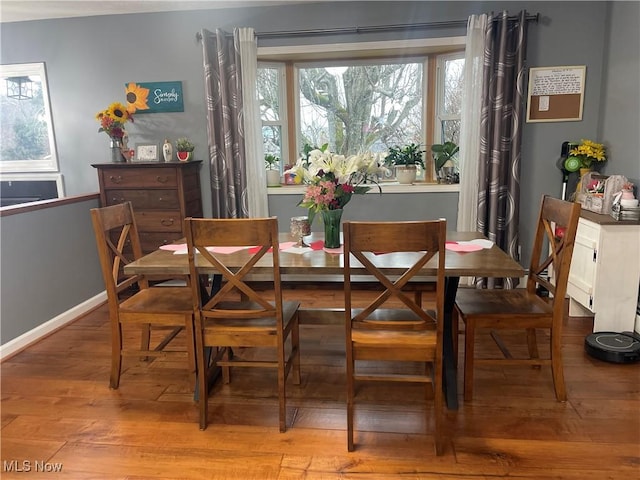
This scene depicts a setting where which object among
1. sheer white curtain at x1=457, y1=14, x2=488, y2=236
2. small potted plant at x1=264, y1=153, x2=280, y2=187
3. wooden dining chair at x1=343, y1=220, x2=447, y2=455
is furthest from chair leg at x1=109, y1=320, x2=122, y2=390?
sheer white curtain at x1=457, y1=14, x2=488, y2=236

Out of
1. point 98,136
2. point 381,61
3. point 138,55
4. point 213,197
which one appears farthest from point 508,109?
point 98,136

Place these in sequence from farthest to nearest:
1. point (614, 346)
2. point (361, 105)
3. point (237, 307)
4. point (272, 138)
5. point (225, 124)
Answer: point (272, 138) → point (361, 105) → point (225, 124) → point (614, 346) → point (237, 307)

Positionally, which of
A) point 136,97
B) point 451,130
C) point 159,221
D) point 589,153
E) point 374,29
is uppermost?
point 374,29

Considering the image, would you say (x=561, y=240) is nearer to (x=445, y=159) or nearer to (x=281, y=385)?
(x=281, y=385)

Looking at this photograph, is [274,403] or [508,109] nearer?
[274,403]

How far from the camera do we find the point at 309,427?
2.07 m

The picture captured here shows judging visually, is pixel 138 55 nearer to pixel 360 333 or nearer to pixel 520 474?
pixel 360 333

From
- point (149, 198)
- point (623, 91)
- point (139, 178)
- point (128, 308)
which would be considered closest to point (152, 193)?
point (149, 198)

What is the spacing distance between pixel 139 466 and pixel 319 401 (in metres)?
0.87

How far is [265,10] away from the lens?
3.79 metres

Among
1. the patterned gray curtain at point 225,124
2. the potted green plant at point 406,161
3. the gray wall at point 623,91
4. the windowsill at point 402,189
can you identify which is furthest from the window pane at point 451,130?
the patterned gray curtain at point 225,124

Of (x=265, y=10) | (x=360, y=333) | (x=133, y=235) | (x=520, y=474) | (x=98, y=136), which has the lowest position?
(x=520, y=474)

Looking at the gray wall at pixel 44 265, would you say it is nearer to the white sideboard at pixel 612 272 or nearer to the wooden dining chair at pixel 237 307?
the wooden dining chair at pixel 237 307

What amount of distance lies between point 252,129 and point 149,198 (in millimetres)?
1050
